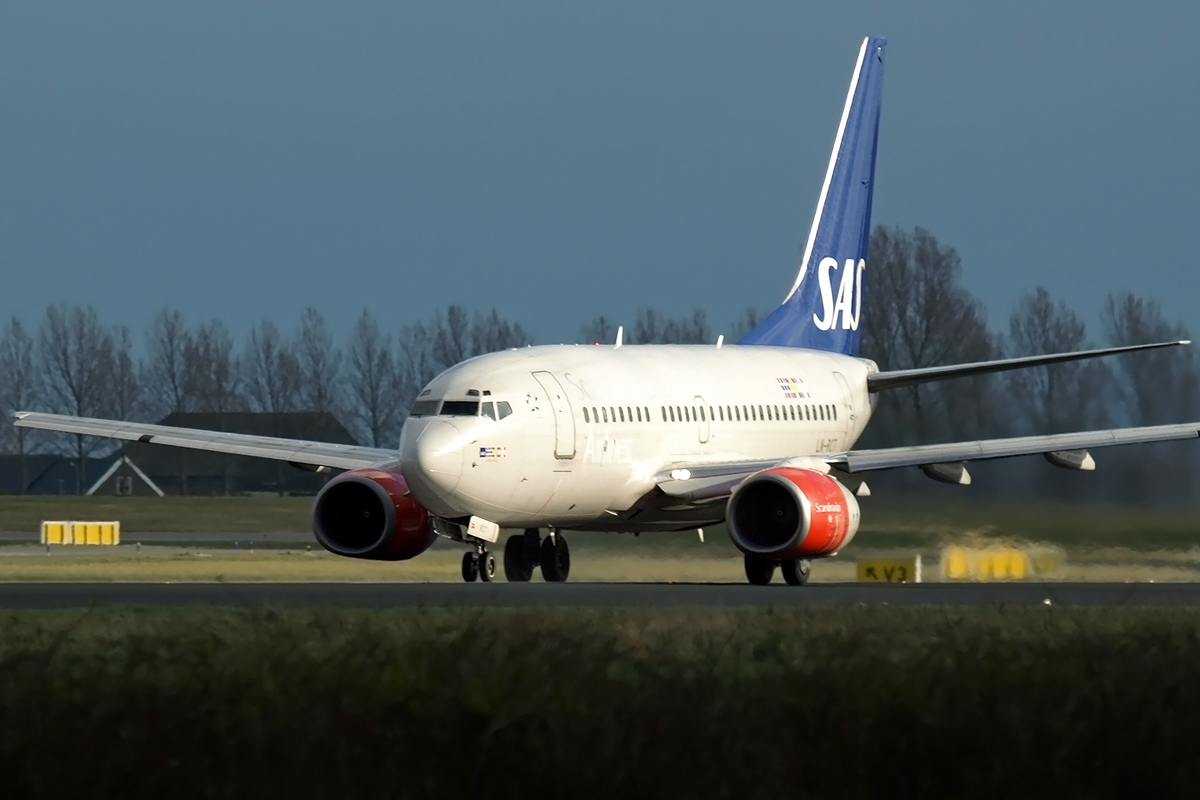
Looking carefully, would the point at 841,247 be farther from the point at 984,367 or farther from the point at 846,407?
the point at 984,367

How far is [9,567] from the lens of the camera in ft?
119

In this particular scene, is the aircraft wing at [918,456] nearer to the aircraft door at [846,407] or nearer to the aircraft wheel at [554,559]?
the aircraft wheel at [554,559]

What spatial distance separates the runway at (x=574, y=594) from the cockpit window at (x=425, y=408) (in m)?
2.53

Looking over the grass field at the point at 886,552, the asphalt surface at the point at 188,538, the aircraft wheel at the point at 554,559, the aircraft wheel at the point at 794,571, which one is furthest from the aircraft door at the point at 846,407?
the asphalt surface at the point at 188,538

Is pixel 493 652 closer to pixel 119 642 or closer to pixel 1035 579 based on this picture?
pixel 119 642

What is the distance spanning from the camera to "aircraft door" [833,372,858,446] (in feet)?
122

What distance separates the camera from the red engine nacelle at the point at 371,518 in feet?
99.7

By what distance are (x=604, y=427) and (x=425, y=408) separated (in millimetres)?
2936

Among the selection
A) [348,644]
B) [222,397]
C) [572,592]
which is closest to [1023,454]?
[572,592]

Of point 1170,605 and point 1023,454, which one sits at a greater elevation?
point 1023,454

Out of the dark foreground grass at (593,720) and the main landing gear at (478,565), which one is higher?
the main landing gear at (478,565)

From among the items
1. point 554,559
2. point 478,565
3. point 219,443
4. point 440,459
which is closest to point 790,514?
point 554,559

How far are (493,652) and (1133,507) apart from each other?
23499 millimetres

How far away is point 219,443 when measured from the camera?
32594mm
